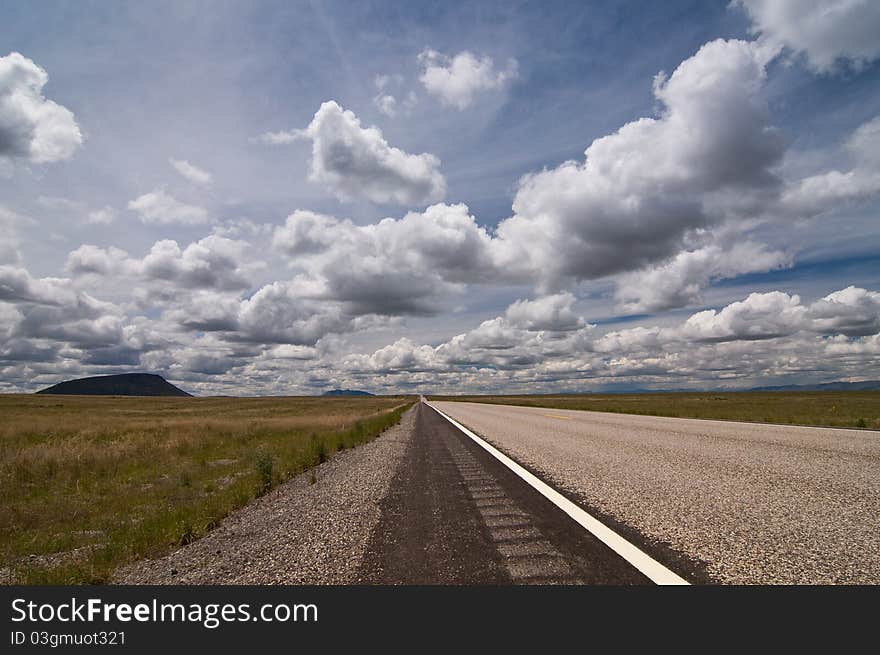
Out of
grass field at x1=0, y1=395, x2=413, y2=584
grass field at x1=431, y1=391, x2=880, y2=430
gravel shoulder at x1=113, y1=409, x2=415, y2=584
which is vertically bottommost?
grass field at x1=431, y1=391, x2=880, y2=430

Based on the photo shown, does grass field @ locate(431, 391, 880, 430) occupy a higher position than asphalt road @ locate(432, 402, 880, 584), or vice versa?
asphalt road @ locate(432, 402, 880, 584)

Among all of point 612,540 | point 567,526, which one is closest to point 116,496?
point 567,526

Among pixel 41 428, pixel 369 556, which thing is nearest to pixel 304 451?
pixel 369 556

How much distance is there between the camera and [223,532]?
591 centimetres

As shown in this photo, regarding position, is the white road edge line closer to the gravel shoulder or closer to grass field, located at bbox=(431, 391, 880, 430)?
the gravel shoulder

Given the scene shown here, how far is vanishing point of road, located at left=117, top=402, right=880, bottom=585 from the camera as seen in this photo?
3.78 meters

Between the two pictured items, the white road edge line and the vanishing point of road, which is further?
the vanishing point of road

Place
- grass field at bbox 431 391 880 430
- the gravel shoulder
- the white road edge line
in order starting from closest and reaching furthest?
the white road edge line, the gravel shoulder, grass field at bbox 431 391 880 430

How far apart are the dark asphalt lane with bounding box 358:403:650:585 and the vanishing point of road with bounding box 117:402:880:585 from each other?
21 millimetres

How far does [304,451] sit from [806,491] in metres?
12.3

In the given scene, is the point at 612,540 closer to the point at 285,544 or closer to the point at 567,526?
the point at 567,526

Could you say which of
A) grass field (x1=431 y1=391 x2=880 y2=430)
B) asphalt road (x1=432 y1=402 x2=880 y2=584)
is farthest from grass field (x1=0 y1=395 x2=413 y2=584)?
grass field (x1=431 y1=391 x2=880 y2=430)

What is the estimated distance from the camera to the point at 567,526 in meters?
5.06

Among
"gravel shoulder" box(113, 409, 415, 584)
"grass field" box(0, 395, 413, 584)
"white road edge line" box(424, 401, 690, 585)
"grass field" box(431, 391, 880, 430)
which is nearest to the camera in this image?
"white road edge line" box(424, 401, 690, 585)
